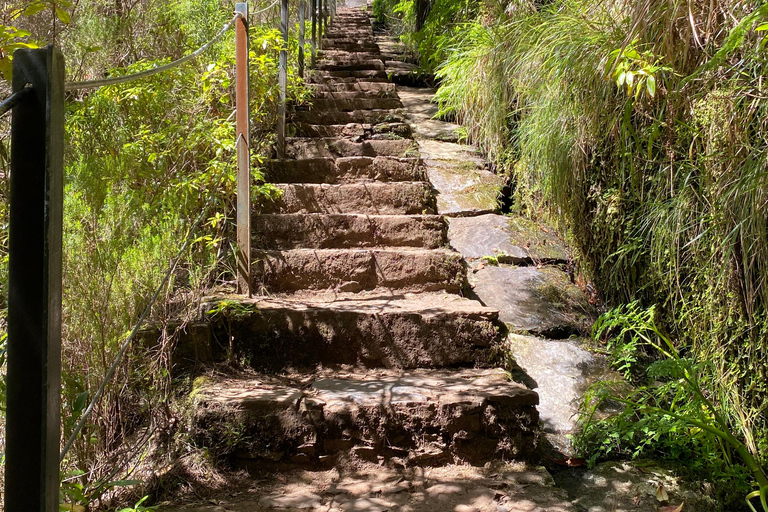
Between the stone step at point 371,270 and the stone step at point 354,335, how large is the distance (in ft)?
1.23

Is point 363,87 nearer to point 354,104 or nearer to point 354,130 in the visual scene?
point 354,104

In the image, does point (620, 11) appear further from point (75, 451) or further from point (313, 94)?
point (75, 451)

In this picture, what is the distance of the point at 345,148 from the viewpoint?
13.5 feet

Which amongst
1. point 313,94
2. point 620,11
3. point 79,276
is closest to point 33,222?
point 79,276

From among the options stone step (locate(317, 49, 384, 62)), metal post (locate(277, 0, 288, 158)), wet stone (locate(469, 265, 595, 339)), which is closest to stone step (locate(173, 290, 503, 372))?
wet stone (locate(469, 265, 595, 339))

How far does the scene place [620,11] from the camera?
288 cm

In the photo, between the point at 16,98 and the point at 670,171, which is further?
the point at 670,171

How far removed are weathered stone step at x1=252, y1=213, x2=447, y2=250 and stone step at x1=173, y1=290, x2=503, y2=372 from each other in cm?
60

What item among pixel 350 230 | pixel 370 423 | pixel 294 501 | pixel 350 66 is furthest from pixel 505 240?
pixel 350 66

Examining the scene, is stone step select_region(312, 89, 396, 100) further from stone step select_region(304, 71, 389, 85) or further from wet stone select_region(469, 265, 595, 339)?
wet stone select_region(469, 265, 595, 339)

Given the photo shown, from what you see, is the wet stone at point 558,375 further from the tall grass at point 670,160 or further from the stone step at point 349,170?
the stone step at point 349,170

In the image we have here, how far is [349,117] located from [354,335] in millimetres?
2487

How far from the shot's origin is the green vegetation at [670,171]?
2123mm

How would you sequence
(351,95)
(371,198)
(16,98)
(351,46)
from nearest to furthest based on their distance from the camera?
(16,98) → (371,198) → (351,95) → (351,46)
